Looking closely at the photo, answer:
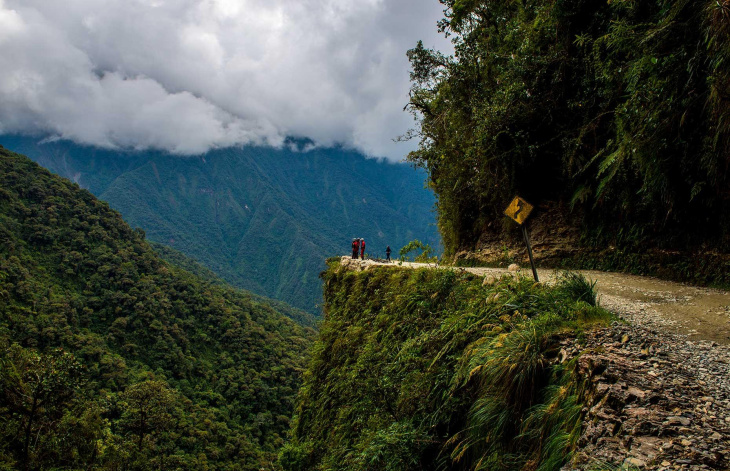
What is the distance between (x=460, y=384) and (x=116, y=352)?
70.3 meters

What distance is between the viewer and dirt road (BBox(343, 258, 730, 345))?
4.48 m

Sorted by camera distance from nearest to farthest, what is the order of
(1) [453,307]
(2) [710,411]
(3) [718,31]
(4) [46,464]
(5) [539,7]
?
(2) [710,411]
(3) [718,31]
(1) [453,307]
(5) [539,7]
(4) [46,464]

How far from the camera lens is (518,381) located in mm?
3754

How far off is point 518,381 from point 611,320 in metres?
1.72

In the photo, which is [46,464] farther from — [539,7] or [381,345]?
[539,7]

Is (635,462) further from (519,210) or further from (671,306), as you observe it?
(519,210)

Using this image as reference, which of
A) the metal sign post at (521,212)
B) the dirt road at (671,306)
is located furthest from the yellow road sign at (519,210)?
the dirt road at (671,306)

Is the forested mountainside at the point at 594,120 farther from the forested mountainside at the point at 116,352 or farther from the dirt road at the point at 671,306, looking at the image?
the forested mountainside at the point at 116,352

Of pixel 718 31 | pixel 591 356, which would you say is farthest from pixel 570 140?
pixel 591 356

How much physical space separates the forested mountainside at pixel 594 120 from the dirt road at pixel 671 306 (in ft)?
3.37

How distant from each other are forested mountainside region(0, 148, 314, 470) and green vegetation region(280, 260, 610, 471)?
17953 mm

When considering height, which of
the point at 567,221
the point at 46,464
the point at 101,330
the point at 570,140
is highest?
the point at 570,140

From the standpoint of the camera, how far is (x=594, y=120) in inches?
317

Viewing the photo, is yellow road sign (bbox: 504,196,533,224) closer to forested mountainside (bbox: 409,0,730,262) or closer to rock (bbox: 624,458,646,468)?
forested mountainside (bbox: 409,0,730,262)
